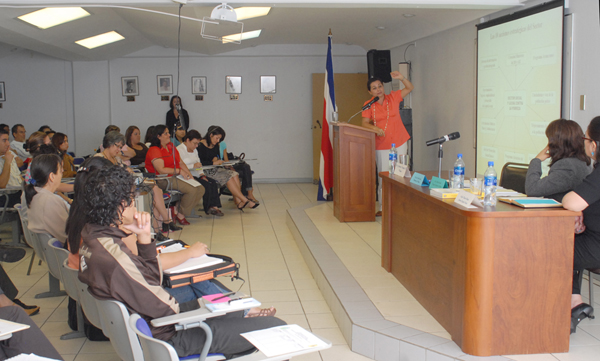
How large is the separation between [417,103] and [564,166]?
195 inches

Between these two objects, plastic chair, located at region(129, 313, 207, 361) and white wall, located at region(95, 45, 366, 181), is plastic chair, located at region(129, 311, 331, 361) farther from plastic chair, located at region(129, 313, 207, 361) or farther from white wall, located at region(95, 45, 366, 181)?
white wall, located at region(95, 45, 366, 181)

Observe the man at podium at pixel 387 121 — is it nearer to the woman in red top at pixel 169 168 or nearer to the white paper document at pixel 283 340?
the woman in red top at pixel 169 168

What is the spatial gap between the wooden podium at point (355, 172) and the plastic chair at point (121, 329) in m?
3.75

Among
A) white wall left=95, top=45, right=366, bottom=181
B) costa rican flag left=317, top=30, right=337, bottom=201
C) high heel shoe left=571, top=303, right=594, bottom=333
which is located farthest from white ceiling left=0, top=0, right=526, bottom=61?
high heel shoe left=571, top=303, right=594, bottom=333

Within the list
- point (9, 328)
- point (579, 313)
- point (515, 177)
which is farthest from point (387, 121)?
point (9, 328)

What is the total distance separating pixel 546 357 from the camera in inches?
97.0

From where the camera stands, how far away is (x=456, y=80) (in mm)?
6352

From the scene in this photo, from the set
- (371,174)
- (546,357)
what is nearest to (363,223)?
(371,174)

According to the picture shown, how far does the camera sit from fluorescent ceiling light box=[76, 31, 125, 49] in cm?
772

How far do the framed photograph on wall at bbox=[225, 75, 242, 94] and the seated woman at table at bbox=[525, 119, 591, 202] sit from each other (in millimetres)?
7530

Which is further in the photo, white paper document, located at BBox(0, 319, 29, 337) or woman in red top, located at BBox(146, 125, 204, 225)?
woman in red top, located at BBox(146, 125, 204, 225)

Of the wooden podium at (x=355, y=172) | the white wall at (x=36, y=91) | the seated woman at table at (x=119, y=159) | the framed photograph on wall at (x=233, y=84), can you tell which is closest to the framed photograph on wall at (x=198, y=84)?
the framed photograph on wall at (x=233, y=84)

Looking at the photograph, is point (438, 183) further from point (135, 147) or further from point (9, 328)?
point (135, 147)

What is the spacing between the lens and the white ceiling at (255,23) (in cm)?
468
